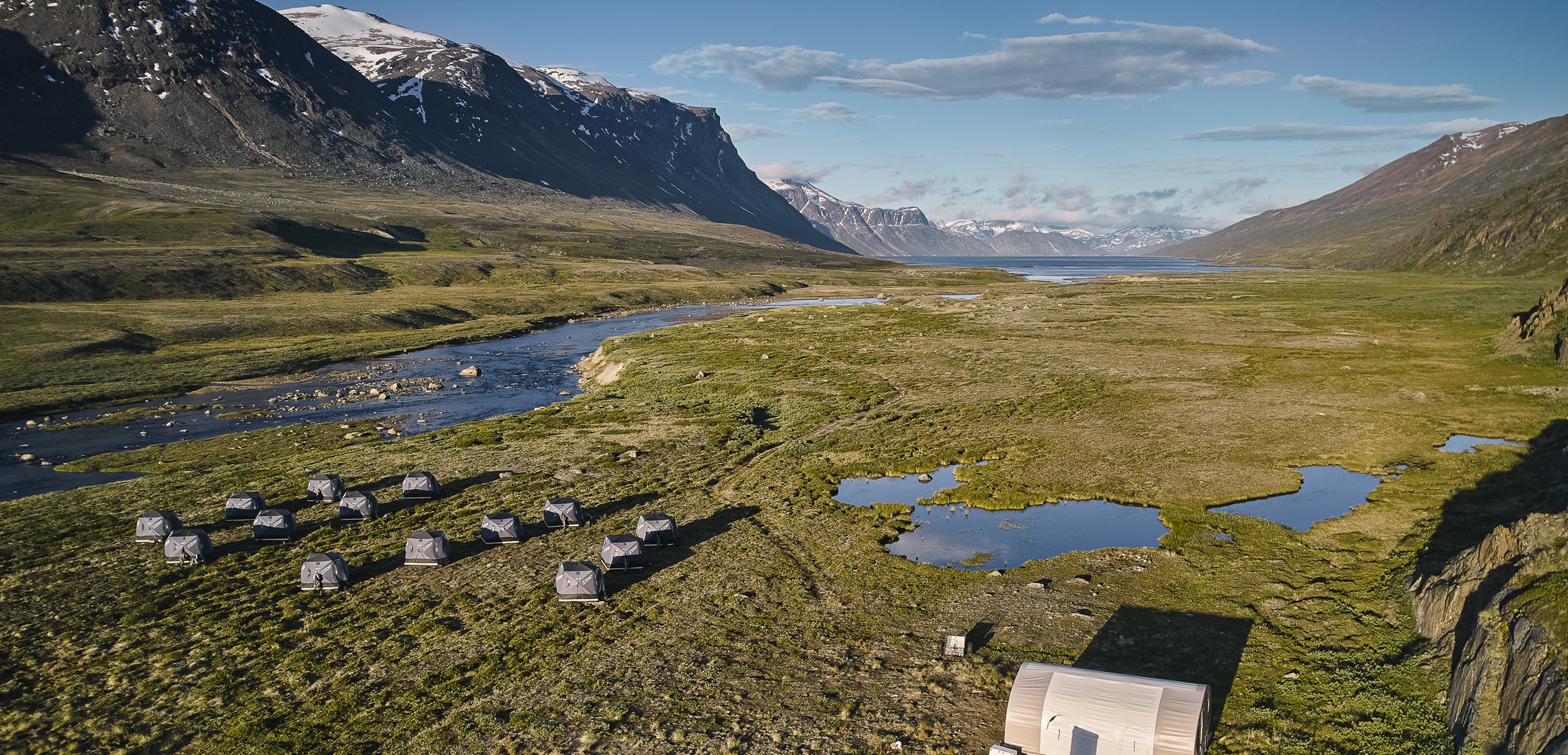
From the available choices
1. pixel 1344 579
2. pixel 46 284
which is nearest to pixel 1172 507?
pixel 1344 579

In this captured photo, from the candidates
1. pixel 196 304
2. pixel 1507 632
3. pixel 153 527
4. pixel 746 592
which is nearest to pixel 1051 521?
pixel 746 592

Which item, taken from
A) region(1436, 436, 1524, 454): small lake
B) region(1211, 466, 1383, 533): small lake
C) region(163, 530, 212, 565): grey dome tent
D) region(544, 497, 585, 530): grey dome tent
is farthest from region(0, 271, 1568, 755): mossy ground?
region(544, 497, 585, 530): grey dome tent

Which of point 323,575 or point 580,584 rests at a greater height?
point 580,584

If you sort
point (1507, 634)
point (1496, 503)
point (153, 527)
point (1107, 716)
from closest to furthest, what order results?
point (1107, 716) → point (1507, 634) → point (1496, 503) → point (153, 527)

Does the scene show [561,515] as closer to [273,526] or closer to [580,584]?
[580,584]

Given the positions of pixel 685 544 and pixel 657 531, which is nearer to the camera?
pixel 657 531

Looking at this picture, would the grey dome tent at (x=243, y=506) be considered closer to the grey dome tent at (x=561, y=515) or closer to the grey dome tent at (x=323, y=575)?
the grey dome tent at (x=323, y=575)

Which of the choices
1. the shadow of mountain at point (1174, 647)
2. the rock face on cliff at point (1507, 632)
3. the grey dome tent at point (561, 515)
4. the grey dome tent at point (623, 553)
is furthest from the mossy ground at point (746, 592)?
the grey dome tent at point (561, 515)
